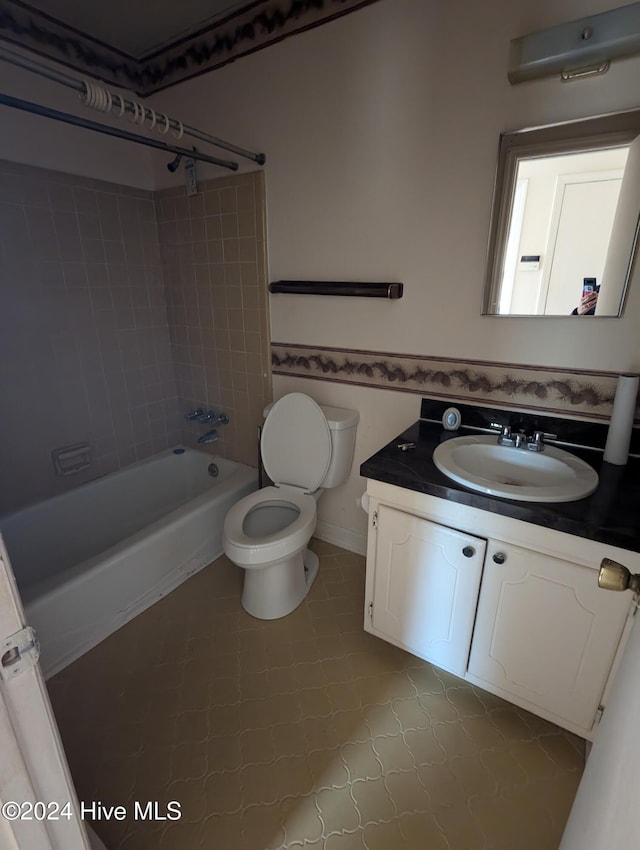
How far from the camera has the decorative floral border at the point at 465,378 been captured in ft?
4.64

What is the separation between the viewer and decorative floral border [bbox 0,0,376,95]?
1654 mm

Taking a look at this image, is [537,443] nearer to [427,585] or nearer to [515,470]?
[515,470]

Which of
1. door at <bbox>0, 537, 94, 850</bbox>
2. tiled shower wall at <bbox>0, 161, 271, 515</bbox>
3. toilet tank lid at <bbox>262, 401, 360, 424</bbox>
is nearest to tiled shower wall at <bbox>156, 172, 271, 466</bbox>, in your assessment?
tiled shower wall at <bbox>0, 161, 271, 515</bbox>

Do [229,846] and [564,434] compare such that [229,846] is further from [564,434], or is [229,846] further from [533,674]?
[564,434]

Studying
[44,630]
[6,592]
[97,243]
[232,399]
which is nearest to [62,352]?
[97,243]

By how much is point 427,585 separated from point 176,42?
268 centimetres

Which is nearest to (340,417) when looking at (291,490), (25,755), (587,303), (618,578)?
(291,490)

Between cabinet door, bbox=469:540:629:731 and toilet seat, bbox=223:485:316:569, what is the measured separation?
720mm

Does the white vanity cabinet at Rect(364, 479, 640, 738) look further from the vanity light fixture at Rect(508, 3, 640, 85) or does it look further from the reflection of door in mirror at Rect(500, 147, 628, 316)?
the vanity light fixture at Rect(508, 3, 640, 85)

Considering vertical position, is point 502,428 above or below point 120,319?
below

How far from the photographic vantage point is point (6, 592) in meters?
0.55

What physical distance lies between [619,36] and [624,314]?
756 mm

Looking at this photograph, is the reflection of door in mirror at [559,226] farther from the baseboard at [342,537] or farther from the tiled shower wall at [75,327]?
the tiled shower wall at [75,327]

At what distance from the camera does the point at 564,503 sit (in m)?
1.12
